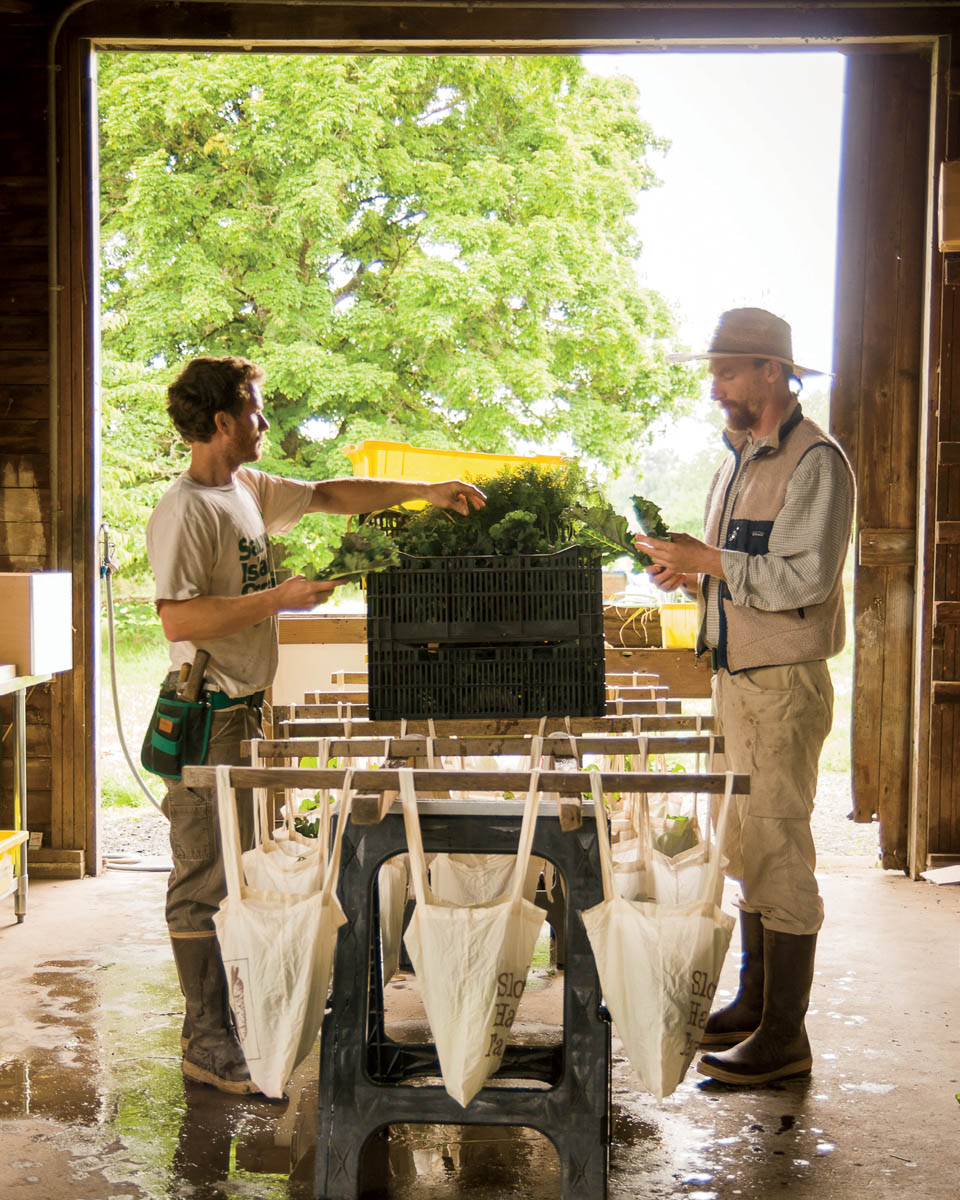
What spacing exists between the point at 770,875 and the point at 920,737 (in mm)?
2328

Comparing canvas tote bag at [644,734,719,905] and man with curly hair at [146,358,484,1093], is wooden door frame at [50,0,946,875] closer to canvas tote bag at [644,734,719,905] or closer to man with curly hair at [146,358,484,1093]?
man with curly hair at [146,358,484,1093]

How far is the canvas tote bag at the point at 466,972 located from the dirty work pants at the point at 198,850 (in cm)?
87

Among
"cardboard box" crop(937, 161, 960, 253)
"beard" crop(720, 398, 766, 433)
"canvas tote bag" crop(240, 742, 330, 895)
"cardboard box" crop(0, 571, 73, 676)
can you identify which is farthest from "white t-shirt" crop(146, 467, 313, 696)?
"cardboard box" crop(937, 161, 960, 253)

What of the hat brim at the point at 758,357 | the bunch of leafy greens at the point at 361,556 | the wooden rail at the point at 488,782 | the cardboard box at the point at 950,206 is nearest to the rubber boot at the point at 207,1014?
the wooden rail at the point at 488,782

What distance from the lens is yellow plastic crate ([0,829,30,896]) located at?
13.3ft

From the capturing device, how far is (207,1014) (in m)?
2.85

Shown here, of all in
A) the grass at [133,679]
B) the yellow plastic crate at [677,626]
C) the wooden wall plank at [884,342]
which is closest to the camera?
the wooden wall plank at [884,342]

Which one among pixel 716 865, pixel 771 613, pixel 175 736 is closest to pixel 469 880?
pixel 716 865

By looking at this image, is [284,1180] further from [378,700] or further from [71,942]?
[71,942]

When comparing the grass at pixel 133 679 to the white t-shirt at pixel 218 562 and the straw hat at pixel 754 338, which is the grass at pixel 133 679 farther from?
the straw hat at pixel 754 338

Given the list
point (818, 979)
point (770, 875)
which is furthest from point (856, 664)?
point (770, 875)

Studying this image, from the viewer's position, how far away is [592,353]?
12.9 metres

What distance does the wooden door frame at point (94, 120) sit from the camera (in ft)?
16.0

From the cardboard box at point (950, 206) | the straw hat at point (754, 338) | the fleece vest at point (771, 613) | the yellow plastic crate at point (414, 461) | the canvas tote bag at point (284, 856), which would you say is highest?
the cardboard box at point (950, 206)
